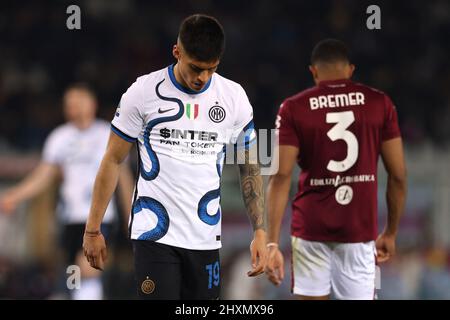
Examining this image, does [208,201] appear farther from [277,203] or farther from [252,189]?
[277,203]

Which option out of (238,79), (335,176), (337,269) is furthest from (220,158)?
(238,79)

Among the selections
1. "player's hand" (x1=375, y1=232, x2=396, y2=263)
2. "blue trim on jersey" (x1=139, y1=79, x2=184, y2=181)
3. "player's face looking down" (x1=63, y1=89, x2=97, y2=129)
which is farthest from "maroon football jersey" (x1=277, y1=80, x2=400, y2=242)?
"player's face looking down" (x1=63, y1=89, x2=97, y2=129)

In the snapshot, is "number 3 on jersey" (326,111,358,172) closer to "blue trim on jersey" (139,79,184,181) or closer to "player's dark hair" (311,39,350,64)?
"player's dark hair" (311,39,350,64)

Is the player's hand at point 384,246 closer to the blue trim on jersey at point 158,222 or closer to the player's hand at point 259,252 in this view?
the player's hand at point 259,252

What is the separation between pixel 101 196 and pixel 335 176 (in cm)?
161

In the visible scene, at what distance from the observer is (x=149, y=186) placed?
15.8 ft

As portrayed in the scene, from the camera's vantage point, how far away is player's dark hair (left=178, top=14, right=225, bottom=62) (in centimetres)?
460

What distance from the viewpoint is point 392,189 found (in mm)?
5848

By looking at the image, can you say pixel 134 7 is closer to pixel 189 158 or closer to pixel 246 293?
pixel 246 293

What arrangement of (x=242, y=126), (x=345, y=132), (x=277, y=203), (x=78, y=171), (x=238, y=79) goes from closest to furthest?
(x=242, y=126) < (x=345, y=132) < (x=277, y=203) < (x=78, y=171) < (x=238, y=79)

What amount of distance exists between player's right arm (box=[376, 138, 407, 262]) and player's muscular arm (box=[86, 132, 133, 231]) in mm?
1784

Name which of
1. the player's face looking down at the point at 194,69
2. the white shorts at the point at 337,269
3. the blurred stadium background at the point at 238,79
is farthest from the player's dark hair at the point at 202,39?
the blurred stadium background at the point at 238,79

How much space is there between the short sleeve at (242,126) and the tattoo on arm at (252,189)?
0.23ft
